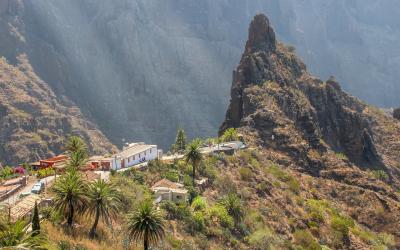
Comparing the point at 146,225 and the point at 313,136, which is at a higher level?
the point at 313,136

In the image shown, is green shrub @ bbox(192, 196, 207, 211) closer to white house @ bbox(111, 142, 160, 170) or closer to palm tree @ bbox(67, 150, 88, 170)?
palm tree @ bbox(67, 150, 88, 170)

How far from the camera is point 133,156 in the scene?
94250 mm

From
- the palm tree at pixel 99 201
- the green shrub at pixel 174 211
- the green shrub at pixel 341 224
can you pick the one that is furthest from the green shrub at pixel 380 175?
the palm tree at pixel 99 201

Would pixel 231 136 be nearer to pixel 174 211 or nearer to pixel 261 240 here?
pixel 261 240

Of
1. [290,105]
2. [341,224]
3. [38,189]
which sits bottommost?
[341,224]

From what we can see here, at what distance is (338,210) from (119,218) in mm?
48313

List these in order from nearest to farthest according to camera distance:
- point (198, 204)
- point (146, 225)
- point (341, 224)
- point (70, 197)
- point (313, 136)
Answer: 1. point (146, 225)
2. point (70, 197)
3. point (198, 204)
4. point (341, 224)
5. point (313, 136)

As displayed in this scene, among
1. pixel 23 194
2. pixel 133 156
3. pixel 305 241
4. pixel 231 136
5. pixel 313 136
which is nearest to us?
pixel 23 194

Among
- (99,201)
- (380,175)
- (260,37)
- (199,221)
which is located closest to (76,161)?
(199,221)

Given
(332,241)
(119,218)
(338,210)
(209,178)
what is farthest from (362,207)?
(119,218)

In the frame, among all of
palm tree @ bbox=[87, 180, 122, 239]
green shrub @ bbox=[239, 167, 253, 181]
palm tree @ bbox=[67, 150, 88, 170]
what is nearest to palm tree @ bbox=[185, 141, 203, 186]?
green shrub @ bbox=[239, 167, 253, 181]

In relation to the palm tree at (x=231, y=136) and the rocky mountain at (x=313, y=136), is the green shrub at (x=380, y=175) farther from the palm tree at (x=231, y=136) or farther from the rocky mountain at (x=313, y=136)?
the palm tree at (x=231, y=136)

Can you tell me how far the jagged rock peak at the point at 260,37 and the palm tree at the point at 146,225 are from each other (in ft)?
300

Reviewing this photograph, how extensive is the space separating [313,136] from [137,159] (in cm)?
4344
